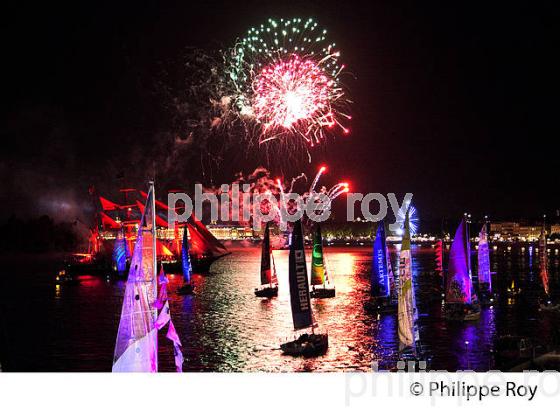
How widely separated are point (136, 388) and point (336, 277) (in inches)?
1778

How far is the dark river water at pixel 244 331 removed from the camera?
65.2ft

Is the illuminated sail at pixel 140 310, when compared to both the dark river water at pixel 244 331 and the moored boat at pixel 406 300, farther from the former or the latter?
the dark river water at pixel 244 331

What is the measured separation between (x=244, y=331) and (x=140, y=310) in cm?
1556

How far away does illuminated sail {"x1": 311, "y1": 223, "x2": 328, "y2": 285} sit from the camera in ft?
114

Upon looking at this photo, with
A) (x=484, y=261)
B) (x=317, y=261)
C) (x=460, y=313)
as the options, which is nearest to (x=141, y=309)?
(x=460, y=313)

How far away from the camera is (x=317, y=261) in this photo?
36000mm

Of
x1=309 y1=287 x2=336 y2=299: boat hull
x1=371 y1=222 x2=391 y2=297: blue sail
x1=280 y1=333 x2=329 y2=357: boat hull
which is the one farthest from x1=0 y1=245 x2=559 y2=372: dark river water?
x1=371 y1=222 x2=391 y2=297: blue sail

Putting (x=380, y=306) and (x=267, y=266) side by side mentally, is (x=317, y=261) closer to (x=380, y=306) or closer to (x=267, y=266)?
(x=267, y=266)

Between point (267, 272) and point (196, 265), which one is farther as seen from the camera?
point (196, 265)

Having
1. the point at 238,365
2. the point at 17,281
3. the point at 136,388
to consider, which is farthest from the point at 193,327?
the point at 17,281

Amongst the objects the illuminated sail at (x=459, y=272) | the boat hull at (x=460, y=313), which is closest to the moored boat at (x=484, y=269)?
the boat hull at (x=460, y=313)

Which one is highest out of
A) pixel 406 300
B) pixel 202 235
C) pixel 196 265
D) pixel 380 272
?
pixel 202 235

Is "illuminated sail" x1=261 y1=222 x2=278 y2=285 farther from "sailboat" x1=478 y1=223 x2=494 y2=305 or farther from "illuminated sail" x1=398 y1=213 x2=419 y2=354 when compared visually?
"illuminated sail" x1=398 y1=213 x2=419 y2=354

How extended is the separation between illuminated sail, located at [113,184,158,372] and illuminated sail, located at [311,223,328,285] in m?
23.8
